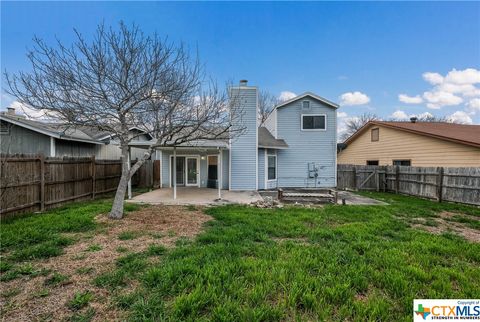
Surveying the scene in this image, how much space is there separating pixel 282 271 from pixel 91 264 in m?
2.99

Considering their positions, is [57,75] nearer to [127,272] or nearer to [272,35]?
[127,272]

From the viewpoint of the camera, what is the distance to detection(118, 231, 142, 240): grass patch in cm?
482

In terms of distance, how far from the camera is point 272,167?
571 inches

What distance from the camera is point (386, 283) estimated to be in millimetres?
2990

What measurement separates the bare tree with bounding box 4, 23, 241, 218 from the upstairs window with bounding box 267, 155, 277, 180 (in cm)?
811

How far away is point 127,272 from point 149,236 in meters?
1.72

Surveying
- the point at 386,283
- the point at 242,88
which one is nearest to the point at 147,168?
the point at 242,88

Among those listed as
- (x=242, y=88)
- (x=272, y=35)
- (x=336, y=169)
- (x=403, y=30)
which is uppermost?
(x=272, y=35)

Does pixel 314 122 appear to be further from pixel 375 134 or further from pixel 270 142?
pixel 375 134

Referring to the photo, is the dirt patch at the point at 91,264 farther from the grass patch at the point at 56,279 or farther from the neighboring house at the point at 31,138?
the neighboring house at the point at 31,138

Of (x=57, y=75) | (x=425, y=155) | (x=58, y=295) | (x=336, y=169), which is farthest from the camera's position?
(x=336, y=169)

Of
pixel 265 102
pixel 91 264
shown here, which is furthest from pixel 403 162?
pixel 265 102

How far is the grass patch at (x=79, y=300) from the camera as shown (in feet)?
8.29

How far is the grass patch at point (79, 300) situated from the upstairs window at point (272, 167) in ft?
39.8
